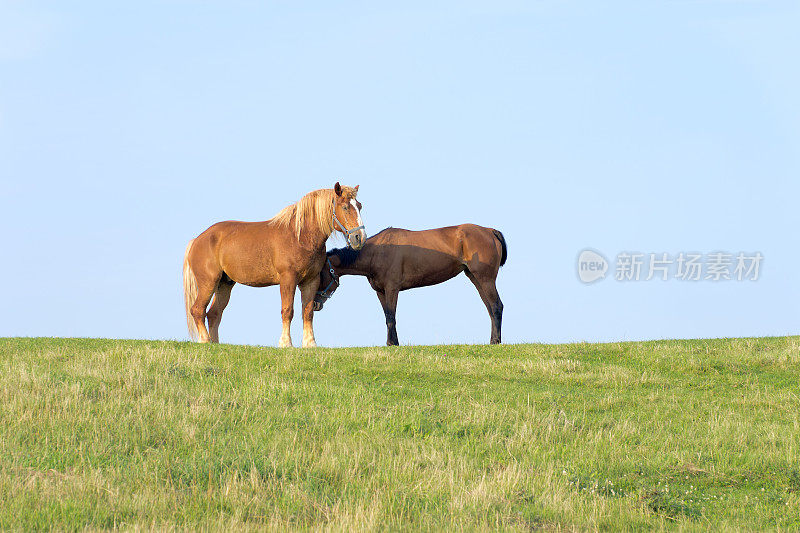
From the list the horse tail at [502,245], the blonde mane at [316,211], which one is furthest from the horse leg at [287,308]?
the horse tail at [502,245]

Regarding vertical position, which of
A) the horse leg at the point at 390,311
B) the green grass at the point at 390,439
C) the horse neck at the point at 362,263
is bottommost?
the green grass at the point at 390,439

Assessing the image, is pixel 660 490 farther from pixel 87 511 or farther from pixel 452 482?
pixel 87 511

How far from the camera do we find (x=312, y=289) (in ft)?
54.3

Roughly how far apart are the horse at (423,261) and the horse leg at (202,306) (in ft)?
9.91

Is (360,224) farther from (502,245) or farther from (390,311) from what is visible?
(502,245)

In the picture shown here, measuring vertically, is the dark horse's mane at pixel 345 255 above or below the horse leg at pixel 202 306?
above

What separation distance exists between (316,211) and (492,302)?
5606 mm

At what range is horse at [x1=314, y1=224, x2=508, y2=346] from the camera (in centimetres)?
1917

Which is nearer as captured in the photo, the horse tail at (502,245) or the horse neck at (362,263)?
the horse neck at (362,263)

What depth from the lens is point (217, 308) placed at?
17312 mm

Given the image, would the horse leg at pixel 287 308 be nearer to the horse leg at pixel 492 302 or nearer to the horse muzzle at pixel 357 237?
the horse muzzle at pixel 357 237

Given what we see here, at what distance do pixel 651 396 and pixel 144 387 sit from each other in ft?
26.4

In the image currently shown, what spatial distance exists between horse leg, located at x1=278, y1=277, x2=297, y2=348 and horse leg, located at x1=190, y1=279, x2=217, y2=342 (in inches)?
75.5

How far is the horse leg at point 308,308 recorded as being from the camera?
635 inches
